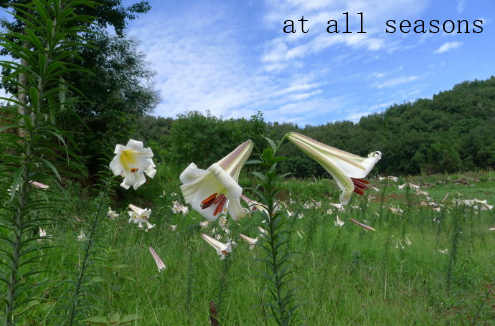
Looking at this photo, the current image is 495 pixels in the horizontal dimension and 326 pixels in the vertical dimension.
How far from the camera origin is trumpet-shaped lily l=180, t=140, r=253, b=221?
0.89 m

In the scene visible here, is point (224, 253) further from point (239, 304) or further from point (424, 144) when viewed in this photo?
point (424, 144)

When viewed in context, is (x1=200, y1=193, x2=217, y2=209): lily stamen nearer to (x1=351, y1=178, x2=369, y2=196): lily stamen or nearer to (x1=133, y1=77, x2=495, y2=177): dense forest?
(x1=351, y1=178, x2=369, y2=196): lily stamen

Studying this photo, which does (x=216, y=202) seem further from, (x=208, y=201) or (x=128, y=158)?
→ (x=128, y=158)

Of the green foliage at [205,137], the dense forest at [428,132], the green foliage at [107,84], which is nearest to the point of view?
the green foliage at [107,84]

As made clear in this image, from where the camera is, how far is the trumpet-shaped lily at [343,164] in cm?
91

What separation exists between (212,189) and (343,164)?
40 centimetres

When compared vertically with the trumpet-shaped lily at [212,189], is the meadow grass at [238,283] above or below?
below

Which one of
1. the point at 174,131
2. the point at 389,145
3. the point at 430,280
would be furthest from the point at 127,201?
the point at 389,145

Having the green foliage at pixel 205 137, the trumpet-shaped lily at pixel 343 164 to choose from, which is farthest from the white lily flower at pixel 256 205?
the green foliage at pixel 205 137

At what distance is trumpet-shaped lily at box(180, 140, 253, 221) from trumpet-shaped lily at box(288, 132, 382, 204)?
0.19 m

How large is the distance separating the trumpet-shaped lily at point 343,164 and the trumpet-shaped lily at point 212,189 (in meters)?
0.19

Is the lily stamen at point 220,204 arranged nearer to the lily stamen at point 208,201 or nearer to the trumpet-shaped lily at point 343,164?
the lily stamen at point 208,201

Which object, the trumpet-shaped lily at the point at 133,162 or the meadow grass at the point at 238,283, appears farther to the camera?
the meadow grass at the point at 238,283

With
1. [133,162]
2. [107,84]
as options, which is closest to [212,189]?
[133,162]
